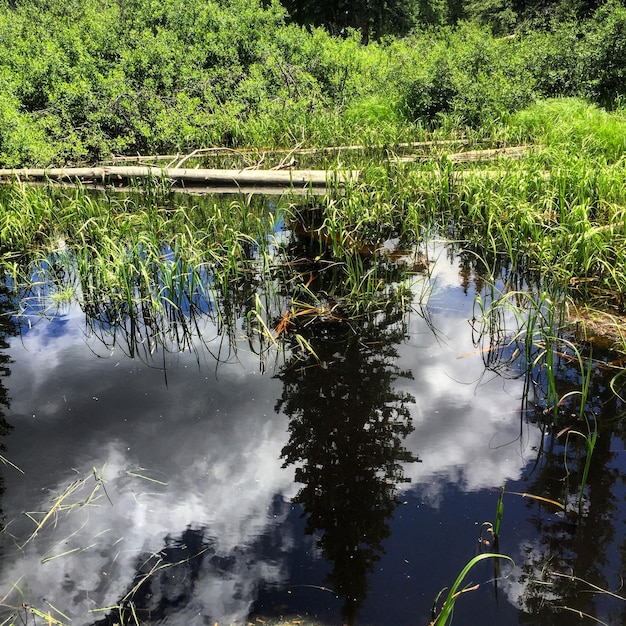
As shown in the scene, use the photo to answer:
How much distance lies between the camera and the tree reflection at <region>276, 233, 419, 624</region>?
2762 millimetres

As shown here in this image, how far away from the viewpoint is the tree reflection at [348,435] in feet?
9.06

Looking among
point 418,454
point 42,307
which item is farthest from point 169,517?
point 42,307

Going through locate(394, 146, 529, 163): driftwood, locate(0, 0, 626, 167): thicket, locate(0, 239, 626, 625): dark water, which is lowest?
locate(0, 239, 626, 625): dark water

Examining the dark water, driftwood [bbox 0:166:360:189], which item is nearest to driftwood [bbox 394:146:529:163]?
driftwood [bbox 0:166:360:189]

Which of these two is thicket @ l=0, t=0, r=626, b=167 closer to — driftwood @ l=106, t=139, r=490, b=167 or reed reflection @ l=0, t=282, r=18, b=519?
driftwood @ l=106, t=139, r=490, b=167

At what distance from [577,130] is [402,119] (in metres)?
3.55

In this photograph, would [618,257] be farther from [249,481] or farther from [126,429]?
[126,429]

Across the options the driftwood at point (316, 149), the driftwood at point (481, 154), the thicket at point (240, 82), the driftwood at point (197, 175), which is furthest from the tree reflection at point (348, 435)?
the thicket at point (240, 82)

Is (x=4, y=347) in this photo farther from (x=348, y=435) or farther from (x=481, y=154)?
(x=481, y=154)

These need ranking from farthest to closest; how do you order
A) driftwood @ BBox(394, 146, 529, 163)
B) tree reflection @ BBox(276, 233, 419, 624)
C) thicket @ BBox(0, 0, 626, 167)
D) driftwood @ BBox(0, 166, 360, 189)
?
thicket @ BBox(0, 0, 626, 167) → driftwood @ BBox(394, 146, 529, 163) → driftwood @ BBox(0, 166, 360, 189) → tree reflection @ BBox(276, 233, 419, 624)

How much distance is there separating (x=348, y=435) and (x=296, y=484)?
0.50 meters

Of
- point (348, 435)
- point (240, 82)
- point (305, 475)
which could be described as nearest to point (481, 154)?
point (240, 82)

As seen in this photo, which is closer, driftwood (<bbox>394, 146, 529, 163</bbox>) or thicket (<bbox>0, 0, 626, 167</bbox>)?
driftwood (<bbox>394, 146, 529, 163</bbox>)

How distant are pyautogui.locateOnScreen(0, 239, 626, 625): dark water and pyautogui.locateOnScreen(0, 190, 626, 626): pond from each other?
0.04 ft
